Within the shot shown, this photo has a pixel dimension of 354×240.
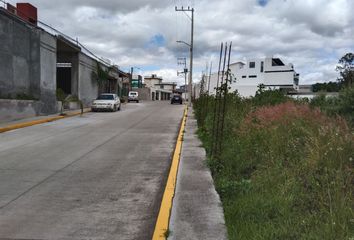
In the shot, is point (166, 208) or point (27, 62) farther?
point (27, 62)

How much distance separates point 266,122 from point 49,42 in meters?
22.7

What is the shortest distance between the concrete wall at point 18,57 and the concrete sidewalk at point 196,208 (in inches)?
640

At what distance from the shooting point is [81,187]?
842 centimetres

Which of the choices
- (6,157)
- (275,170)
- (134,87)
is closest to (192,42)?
(6,157)

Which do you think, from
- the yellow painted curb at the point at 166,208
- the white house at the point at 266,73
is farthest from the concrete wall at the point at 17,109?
the white house at the point at 266,73

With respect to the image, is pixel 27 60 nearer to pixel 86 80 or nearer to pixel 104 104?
pixel 104 104

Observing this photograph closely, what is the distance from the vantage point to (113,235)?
5680mm

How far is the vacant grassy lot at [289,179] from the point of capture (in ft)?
17.1

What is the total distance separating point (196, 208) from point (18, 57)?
21133 mm

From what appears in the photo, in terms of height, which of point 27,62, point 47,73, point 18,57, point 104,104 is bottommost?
point 104,104

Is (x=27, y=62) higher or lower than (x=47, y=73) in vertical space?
higher

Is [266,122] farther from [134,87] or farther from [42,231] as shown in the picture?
[134,87]

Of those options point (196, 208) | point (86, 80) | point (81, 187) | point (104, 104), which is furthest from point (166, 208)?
point (86, 80)

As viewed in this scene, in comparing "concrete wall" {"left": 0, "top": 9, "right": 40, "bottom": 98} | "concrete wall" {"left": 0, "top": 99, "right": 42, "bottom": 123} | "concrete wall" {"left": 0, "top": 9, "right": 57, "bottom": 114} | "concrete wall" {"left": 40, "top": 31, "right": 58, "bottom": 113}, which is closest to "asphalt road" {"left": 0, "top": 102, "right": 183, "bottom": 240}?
"concrete wall" {"left": 0, "top": 99, "right": 42, "bottom": 123}
